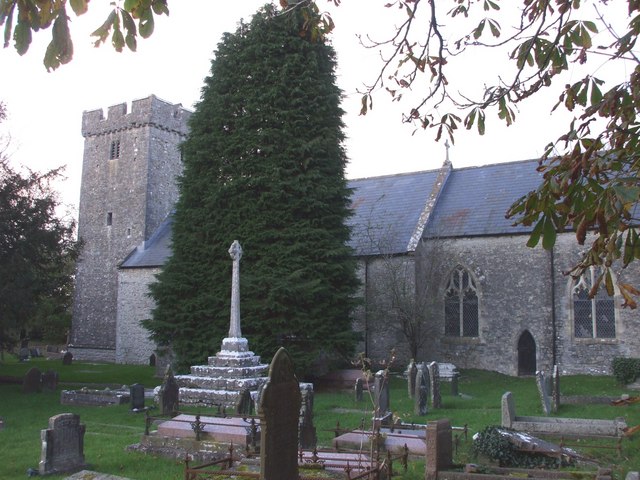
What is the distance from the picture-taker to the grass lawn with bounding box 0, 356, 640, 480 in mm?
9297

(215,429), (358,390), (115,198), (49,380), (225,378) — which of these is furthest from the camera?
(115,198)

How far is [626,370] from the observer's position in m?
18.8

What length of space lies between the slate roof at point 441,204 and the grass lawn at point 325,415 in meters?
5.50

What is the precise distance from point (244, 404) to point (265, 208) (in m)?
8.35

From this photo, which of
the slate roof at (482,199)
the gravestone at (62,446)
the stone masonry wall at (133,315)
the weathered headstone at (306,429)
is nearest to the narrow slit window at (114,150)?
the stone masonry wall at (133,315)

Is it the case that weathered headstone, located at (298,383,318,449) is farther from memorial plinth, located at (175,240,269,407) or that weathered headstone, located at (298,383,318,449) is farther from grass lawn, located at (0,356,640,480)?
memorial plinth, located at (175,240,269,407)

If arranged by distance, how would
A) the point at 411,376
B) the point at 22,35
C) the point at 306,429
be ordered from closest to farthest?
1. the point at 22,35
2. the point at 306,429
3. the point at 411,376

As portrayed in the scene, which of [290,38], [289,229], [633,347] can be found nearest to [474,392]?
[633,347]

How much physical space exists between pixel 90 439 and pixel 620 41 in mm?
10841

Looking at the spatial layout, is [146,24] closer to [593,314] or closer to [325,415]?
[325,415]

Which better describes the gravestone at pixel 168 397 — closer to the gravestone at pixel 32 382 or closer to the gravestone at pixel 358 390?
the gravestone at pixel 358 390

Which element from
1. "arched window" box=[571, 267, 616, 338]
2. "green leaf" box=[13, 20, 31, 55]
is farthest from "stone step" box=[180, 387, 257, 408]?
"arched window" box=[571, 267, 616, 338]

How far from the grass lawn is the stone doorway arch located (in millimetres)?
940

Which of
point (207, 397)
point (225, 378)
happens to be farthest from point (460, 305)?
point (207, 397)
